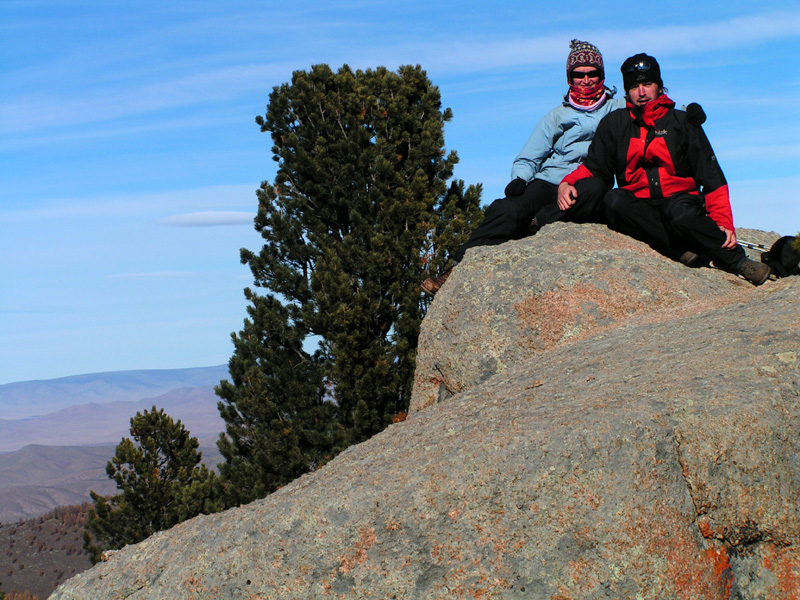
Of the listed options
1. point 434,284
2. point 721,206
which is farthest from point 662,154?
point 434,284

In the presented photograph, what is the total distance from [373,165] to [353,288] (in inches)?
79.7

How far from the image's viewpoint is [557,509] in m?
3.58

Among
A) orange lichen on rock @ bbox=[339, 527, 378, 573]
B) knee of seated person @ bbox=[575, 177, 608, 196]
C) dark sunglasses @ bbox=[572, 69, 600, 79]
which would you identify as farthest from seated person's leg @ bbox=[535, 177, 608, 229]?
orange lichen on rock @ bbox=[339, 527, 378, 573]

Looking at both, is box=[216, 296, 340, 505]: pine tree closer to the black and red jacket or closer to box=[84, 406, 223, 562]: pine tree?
box=[84, 406, 223, 562]: pine tree

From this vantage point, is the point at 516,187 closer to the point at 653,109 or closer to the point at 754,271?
the point at 653,109

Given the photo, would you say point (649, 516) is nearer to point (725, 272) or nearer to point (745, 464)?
point (745, 464)

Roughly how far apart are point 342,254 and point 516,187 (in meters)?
5.71

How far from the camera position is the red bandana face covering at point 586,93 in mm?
7738

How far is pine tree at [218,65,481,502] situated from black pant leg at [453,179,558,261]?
471 centimetres

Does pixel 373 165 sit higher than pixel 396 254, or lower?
higher

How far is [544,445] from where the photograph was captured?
371 centimetres

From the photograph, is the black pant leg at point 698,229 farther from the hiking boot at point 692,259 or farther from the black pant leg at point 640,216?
the black pant leg at point 640,216

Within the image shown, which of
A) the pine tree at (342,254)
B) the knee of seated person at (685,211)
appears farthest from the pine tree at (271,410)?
the knee of seated person at (685,211)

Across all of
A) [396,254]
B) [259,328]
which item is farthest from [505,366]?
[259,328]
